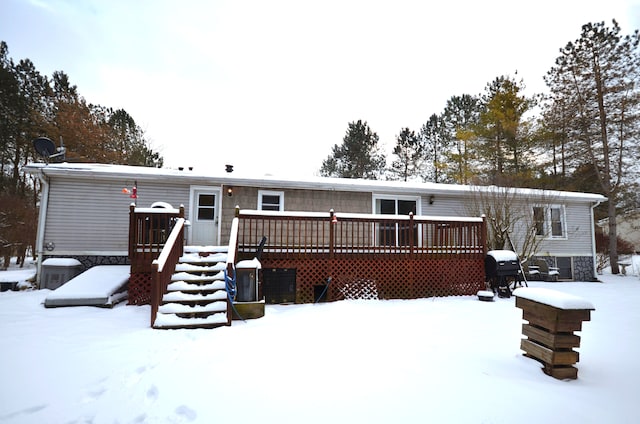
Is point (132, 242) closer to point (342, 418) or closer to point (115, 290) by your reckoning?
point (115, 290)

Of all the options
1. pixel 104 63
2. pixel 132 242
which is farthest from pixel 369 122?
pixel 132 242

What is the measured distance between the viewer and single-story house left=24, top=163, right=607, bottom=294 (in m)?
7.61

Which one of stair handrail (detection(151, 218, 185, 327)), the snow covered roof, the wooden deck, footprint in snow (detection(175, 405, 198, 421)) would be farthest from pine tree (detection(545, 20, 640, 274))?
footprint in snow (detection(175, 405, 198, 421))

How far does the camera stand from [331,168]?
24031 mm

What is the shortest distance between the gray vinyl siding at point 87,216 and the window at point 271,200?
313 cm

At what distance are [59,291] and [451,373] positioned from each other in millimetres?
6665

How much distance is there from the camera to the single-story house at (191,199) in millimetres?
7613

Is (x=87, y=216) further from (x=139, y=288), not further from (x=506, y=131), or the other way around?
(x=506, y=131)

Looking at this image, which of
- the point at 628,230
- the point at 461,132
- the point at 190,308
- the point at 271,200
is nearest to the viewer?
the point at 190,308

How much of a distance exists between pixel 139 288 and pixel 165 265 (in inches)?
59.5

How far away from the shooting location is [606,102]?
13289mm

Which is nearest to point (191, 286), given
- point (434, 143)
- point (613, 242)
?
point (613, 242)

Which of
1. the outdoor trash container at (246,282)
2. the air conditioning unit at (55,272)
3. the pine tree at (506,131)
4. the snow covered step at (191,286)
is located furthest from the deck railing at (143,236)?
the pine tree at (506,131)

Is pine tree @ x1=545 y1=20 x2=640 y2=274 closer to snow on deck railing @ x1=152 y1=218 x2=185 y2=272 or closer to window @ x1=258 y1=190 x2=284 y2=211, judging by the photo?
window @ x1=258 y1=190 x2=284 y2=211
